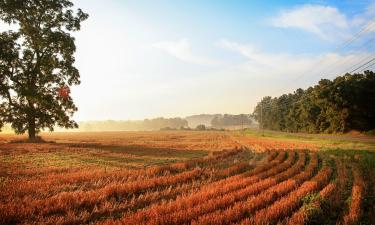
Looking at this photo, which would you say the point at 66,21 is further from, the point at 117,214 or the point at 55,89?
the point at 117,214

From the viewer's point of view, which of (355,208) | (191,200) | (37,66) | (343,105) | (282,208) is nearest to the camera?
(282,208)

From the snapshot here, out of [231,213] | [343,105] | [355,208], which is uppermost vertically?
[343,105]

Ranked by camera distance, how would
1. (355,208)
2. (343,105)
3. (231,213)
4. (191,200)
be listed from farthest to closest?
(343,105) → (191,200) → (355,208) → (231,213)

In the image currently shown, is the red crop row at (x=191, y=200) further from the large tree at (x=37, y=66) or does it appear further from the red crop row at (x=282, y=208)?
the large tree at (x=37, y=66)

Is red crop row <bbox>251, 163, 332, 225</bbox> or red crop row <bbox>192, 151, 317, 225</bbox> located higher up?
red crop row <bbox>192, 151, 317, 225</bbox>

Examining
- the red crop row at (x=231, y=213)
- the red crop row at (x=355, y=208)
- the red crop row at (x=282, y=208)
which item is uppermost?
the red crop row at (x=231, y=213)

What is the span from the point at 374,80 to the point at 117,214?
67608 millimetres

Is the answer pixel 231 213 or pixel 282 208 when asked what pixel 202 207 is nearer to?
pixel 231 213

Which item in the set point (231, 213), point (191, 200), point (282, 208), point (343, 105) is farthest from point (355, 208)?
point (343, 105)

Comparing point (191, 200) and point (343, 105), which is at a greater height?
point (343, 105)

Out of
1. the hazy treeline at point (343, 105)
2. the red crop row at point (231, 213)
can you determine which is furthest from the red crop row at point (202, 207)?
the hazy treeline at point (343, 105)

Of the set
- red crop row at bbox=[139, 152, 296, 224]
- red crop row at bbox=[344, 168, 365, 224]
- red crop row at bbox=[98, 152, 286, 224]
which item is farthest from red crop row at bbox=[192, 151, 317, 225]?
red crop row at bbox=[344, 168, 365, 224]

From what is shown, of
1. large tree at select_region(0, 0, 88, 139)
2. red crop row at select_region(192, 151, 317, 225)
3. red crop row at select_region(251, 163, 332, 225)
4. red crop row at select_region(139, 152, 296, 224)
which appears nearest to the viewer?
red crop row at select_region(192, 151, 317, 225)

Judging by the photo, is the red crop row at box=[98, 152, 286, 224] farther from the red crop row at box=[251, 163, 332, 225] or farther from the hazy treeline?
the hazy treeline
